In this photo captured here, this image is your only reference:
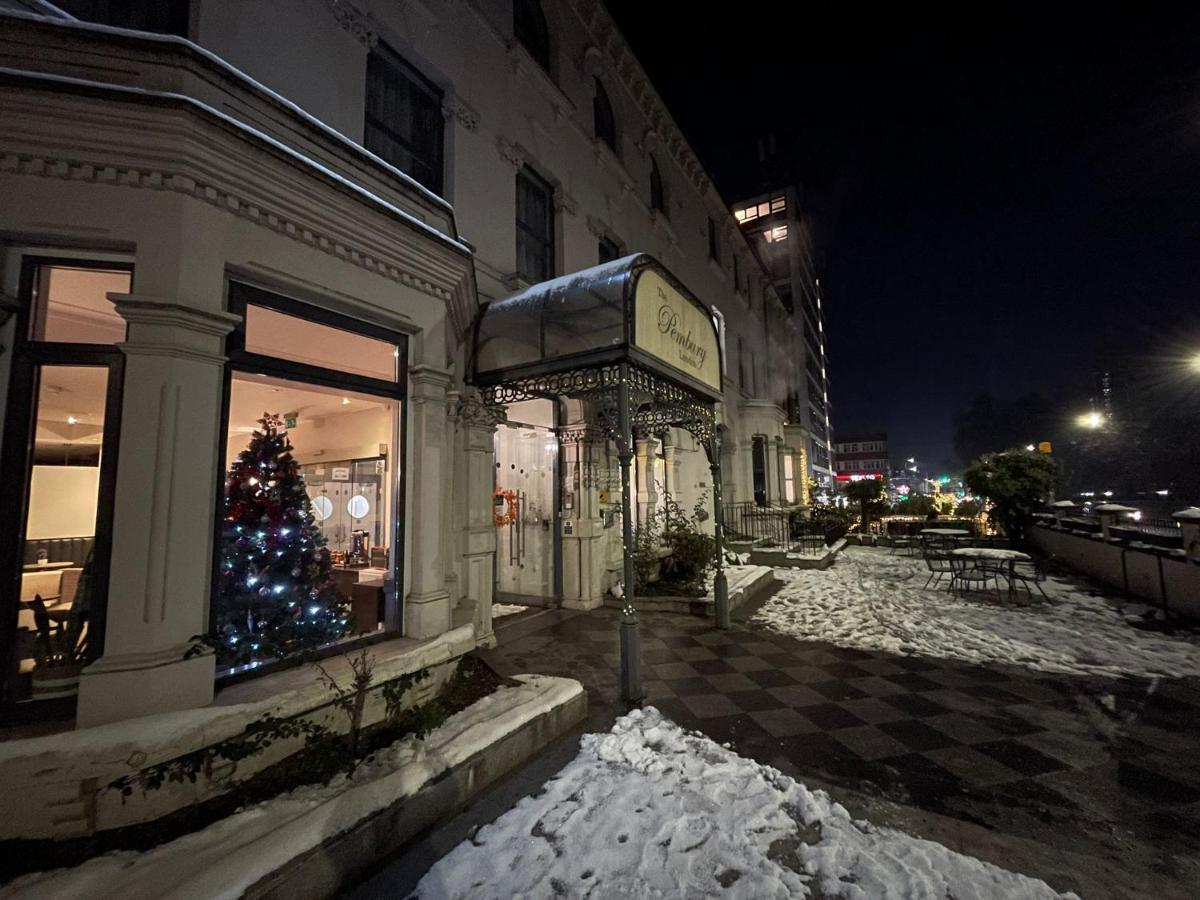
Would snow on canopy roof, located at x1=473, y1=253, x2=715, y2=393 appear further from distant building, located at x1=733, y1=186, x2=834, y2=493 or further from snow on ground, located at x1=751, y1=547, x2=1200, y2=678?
distant building, located at x1=733, y1=186, x2=834, y2=493

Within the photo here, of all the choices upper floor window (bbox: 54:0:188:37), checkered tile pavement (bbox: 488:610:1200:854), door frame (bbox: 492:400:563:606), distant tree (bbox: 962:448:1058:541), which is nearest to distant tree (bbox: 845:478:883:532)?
distant tree (bbox: 962:448:1058:541)

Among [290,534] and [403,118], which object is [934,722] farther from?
[403,118]

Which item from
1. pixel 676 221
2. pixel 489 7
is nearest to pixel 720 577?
pixel 489 7

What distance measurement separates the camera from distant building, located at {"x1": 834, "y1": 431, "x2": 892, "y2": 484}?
307ft

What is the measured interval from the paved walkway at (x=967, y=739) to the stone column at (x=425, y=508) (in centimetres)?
152

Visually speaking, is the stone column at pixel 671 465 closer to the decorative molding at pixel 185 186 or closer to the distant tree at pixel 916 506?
the decorative molding at pixel 185 186

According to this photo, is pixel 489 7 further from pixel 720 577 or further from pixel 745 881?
pixel 745 881

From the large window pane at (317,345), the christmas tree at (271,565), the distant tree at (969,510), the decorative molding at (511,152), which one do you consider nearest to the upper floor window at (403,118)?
the decorative molding at (511,152)

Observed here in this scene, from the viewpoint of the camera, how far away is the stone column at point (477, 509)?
6.11 m

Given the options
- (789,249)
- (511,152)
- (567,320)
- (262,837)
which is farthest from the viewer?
(789,249)

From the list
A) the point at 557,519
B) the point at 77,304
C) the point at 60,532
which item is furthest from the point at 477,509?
the point at 77,304

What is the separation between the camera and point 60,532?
308 centimetres

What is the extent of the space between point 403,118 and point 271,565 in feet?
18.6

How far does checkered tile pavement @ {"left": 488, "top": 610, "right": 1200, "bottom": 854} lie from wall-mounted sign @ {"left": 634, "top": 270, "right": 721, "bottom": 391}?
Result: 365 centimetres
